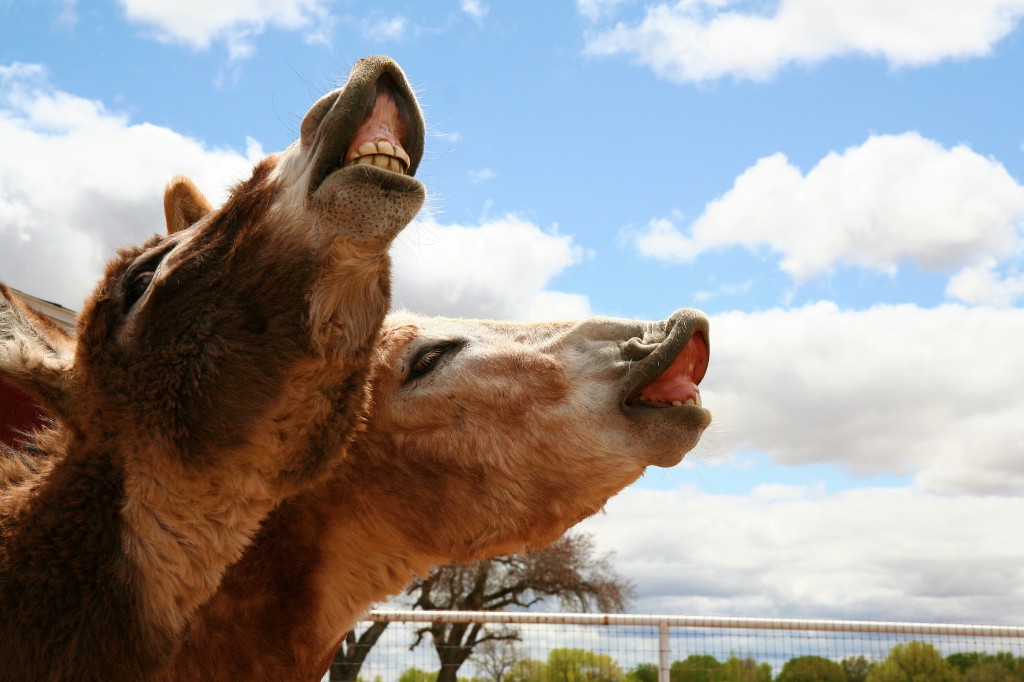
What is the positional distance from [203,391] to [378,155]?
0.71 metres

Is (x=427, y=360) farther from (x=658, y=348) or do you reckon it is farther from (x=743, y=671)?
(x=743, y=671)

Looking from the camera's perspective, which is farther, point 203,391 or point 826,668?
point 826,668

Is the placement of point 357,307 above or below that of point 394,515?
above

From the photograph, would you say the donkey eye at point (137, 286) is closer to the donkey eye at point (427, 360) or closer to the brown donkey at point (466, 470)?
the brown donkey at point (466, 470)

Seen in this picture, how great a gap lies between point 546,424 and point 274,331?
1273 millimetres

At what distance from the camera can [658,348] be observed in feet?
10.6

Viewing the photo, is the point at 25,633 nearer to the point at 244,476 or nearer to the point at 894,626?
the point at 244,476

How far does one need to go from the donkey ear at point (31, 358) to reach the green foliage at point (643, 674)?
21.9 feet

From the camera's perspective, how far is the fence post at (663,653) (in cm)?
803

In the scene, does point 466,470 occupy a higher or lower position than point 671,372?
lower

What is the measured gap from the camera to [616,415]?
3240 millimetres

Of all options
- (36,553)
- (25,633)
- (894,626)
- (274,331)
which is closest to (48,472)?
(36,553)

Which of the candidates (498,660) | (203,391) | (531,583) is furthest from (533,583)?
(203,391)

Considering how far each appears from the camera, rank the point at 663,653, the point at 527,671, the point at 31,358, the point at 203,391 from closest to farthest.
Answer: the point at 203,391 < the point at 31,358 < the point at 663,653 < the point at 527,671
